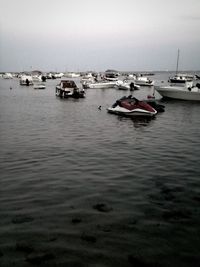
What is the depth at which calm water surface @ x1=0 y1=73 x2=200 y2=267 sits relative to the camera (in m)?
6.28

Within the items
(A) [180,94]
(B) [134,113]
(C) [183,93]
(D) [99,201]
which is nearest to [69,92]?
(A) [180,94]

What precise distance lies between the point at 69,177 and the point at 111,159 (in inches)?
123

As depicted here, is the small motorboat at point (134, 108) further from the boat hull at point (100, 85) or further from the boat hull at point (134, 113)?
the boat hull at point (100, 85)

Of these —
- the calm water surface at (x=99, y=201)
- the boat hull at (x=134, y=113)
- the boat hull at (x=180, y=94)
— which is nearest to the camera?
the calm water surface at (x=99, y=201)

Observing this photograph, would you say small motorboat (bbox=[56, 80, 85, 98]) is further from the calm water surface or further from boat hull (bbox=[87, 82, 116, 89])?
the calm water surface

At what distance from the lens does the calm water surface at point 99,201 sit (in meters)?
6.28

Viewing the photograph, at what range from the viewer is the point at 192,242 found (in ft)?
21.9

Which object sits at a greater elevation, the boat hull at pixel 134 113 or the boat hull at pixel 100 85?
the boat hull at pixel 100 85

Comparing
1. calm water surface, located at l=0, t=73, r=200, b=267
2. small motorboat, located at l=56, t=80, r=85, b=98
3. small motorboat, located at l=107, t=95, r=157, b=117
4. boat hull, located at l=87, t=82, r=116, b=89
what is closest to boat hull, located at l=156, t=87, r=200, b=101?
small motorboat, located at l=56, t=80, r=85, b=98

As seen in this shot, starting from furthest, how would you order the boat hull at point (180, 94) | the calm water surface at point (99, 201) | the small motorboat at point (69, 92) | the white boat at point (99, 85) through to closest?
the white boat at point (99, 85) → the small motorboat at point (69, 92) → the boat hull at point (180, 94) → the calm water surface at point (99, 201)

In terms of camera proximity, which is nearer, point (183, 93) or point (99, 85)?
point (183, 93)

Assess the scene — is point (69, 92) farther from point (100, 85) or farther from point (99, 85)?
point (100, 85)

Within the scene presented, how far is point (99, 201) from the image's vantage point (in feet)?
29.2

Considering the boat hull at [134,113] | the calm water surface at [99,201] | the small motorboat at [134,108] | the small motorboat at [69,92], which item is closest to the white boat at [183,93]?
the small motorboat at [69,92]
